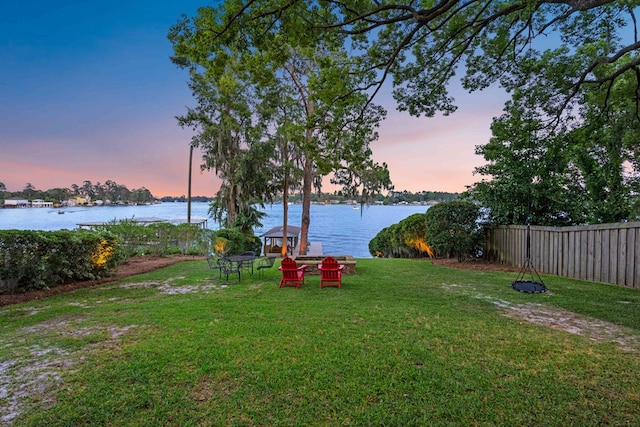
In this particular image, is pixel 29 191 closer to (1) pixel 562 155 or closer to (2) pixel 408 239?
(2) pixel 408 239

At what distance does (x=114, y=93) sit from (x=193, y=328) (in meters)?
20.4

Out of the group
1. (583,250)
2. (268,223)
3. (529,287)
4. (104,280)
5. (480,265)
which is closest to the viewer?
(529,287)

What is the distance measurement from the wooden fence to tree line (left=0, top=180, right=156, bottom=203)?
78337mm

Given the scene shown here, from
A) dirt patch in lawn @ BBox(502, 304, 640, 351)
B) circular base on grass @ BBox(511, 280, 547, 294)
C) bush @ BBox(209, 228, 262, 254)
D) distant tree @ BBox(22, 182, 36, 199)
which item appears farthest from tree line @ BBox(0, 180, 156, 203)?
dirt patch in lawn @ BBox(502, 304, 640, 351)

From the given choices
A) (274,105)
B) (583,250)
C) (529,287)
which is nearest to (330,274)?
(529,287)

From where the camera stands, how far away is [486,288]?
655cm

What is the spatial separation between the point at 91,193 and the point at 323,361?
3431 inches

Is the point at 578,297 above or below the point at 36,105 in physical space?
below

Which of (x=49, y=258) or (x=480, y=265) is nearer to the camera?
(x=49, y=258)

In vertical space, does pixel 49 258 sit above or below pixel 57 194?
below

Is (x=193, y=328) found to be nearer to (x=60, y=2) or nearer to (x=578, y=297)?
(x=578, y=297)

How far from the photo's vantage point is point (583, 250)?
7121 millimetres

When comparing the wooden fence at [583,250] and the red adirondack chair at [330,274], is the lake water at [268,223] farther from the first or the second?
the red adirondack chair at [330,274]

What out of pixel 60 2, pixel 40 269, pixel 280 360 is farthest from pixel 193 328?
pixel 60 2
